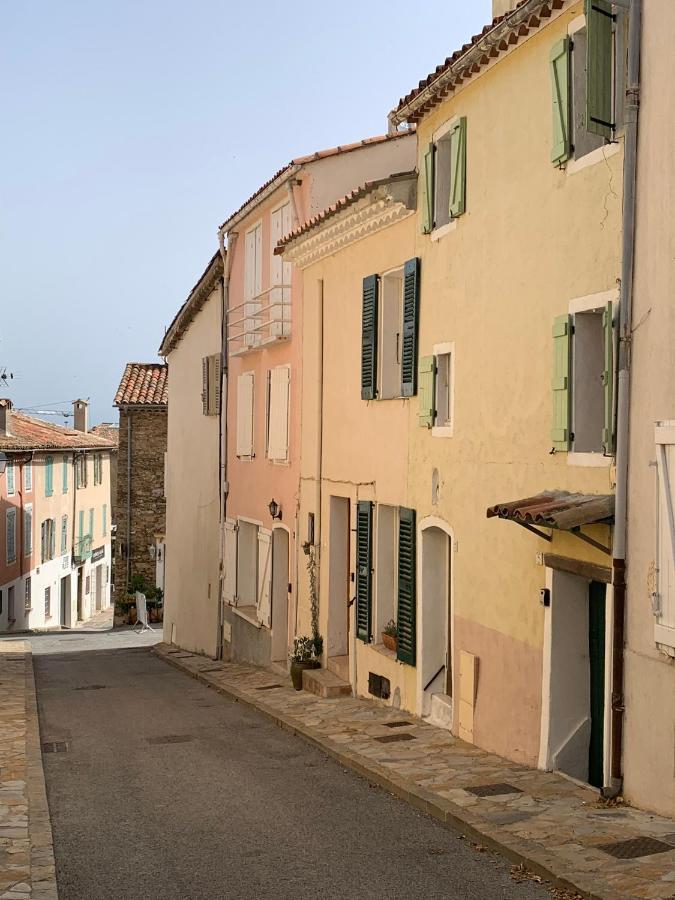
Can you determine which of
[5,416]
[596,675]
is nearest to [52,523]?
[5,416]

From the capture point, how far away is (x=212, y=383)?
2506cm

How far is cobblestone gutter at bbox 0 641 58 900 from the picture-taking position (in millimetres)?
7656

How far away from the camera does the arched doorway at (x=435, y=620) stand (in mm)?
13391

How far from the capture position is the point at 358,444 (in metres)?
15.8

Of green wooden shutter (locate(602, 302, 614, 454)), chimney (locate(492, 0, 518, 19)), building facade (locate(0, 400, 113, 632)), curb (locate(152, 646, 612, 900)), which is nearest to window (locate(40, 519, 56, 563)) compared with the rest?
building facade (locate(0, 400, 113, 632))

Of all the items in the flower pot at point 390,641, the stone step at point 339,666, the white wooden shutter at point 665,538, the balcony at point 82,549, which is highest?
the white wooden shutter at point 665,538

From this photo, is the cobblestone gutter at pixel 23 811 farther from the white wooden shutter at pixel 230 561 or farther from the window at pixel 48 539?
the window at pixel 48 539

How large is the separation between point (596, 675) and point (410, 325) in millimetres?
5410

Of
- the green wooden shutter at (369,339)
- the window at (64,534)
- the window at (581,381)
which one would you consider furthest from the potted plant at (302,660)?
the window at (64,534)

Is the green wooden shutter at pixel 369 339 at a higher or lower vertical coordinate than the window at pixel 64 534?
higher

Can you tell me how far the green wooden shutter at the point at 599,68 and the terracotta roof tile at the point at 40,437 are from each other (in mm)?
31635

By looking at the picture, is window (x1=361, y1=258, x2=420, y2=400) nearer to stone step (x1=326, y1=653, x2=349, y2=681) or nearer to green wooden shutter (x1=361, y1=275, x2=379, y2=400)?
green wooden shutter (x1=361, y1=275, x2=379, y2=400)

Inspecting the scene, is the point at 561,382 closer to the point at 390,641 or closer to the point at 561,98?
the point at 561,98

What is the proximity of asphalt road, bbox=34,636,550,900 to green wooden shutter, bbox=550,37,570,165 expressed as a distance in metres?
6.21
